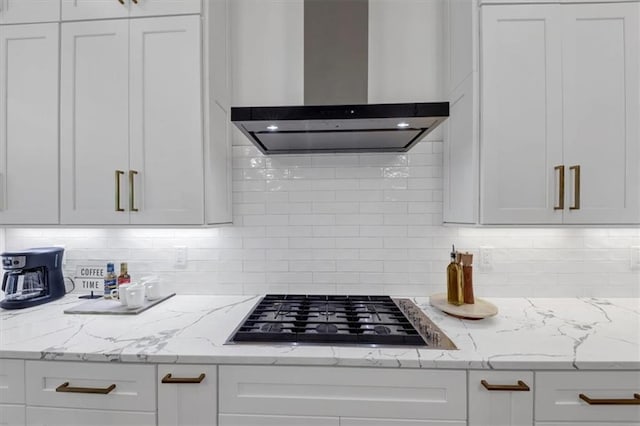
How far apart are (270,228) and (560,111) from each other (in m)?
1.61

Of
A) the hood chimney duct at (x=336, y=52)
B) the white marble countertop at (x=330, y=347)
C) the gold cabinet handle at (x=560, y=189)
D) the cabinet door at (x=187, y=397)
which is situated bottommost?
the cabinet door at (x=187, y=397)

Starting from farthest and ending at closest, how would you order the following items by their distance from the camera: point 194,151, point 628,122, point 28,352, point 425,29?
point 425,29, point 194,151, point 628,122, point 28,352

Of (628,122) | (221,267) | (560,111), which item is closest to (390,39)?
(560,111)

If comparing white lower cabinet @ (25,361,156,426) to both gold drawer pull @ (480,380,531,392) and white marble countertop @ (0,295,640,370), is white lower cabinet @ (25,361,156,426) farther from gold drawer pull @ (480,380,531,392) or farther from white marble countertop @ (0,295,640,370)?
gold drawer pull @ (480,380,531,392)

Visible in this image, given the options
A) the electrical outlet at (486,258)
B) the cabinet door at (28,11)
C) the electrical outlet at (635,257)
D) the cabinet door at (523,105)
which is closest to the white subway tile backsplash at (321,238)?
the electrical outlet at (486,258)

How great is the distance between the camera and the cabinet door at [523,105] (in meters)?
1.42

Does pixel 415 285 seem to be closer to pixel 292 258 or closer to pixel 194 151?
pixel 292 258

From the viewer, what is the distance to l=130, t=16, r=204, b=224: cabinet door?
4.99 ft

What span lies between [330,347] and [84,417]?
99cm

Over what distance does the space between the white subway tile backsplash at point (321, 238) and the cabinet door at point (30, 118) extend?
0.36 meters

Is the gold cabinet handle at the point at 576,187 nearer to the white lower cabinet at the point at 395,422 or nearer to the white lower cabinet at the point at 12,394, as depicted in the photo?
the white lower cabinet at the point at 395,422

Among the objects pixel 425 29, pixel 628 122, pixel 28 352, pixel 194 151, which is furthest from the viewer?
pixel 425 29

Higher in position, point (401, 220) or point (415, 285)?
point (401, 220)

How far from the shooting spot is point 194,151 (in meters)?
1.53
